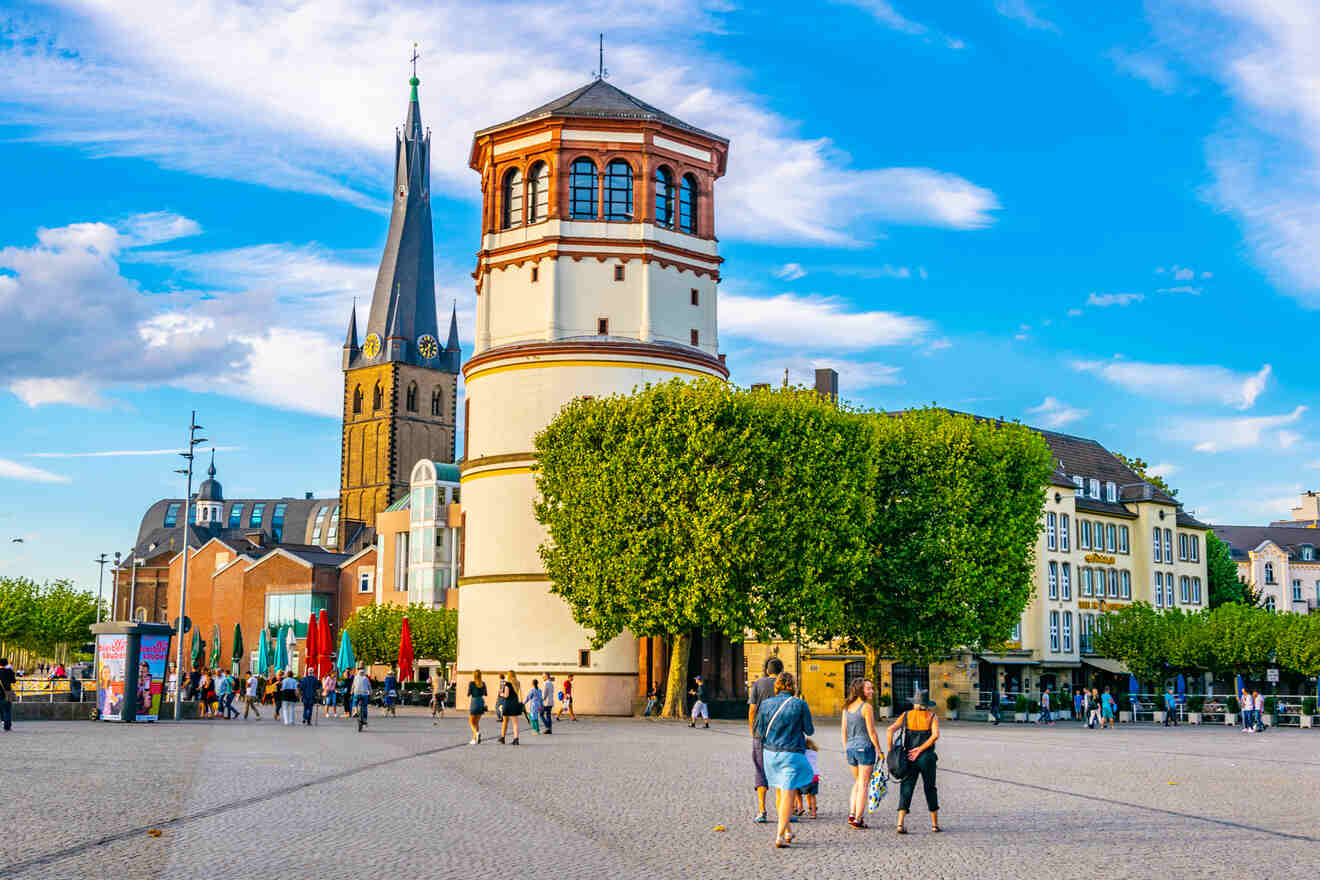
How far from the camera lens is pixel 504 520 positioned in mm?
57094

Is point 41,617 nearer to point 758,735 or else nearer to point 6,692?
point 6,692

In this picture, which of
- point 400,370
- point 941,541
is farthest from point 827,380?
point 400,370

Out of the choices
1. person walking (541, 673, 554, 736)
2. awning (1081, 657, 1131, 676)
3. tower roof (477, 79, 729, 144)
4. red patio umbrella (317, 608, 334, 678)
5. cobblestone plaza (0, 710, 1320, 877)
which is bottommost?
cobblestone plaza (0, 710, 1320, 877)

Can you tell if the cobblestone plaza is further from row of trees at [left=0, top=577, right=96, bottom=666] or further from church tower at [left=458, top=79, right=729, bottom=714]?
row of trees at [left=0, top=577, right=96, bottom=666]

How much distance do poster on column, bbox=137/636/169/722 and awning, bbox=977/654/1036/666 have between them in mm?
42428

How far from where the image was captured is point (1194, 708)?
232 feet

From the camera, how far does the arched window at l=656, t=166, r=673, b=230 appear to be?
197 ft

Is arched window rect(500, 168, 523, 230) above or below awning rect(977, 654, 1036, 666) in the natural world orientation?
above

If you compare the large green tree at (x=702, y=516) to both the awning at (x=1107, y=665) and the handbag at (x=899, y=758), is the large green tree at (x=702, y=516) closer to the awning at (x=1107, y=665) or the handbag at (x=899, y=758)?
the handbag at (x=899, y=758)

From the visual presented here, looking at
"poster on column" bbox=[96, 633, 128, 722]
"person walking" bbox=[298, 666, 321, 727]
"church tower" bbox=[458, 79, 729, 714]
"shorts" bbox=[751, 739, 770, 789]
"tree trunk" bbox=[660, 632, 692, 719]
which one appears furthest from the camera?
"church tower" bbox=[458, 79, 729, 714]

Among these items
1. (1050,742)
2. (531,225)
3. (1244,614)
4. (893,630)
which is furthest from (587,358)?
(1244,614)

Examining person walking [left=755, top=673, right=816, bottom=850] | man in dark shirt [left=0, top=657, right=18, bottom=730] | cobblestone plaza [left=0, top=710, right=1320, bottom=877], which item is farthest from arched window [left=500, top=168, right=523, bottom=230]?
person walking [left=755, top=673, right=816, bottom=850]

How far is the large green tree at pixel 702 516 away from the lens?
47500 millimetres

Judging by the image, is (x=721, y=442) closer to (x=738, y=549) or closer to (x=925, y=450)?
(x=738, y=549)
